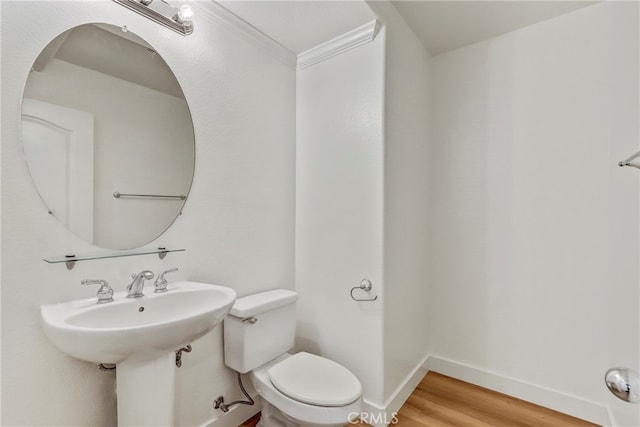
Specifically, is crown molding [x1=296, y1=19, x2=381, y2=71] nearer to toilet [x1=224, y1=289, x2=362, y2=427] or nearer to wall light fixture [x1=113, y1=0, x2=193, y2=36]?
wall light fixture [x1=113, y1=0, x2=193, y2=36]

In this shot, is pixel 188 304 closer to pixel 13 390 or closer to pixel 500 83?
pixel 13 390

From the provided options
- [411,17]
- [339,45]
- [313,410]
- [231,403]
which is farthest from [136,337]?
[411,17]

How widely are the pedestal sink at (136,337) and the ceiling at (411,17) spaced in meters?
1.53

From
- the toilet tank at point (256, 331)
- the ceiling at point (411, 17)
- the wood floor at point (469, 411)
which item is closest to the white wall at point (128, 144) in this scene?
the toilet tank at point (256, 331)

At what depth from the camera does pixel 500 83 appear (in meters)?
2.07

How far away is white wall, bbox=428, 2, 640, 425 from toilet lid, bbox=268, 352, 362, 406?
3.81 feet

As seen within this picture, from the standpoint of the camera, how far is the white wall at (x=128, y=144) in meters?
1.14

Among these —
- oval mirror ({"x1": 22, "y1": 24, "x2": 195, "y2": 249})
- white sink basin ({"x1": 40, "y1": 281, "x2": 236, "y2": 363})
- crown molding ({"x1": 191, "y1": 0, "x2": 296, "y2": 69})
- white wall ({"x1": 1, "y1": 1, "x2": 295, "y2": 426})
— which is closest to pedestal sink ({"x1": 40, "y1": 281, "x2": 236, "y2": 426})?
white sink basin ({"x1": 40, "y1": 281, "x2": 236, "y2": 363})

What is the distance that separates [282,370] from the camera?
153 cm

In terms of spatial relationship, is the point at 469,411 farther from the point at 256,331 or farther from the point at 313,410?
the point at 256,331

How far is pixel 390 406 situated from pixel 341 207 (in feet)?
3.98

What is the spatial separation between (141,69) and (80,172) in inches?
21.1

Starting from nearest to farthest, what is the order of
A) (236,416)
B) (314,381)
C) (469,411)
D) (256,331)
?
1. (314,381)
2. (256,331)
3. (236,416)
4. (469,411)

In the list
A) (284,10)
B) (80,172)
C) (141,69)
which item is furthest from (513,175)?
(80,172)
